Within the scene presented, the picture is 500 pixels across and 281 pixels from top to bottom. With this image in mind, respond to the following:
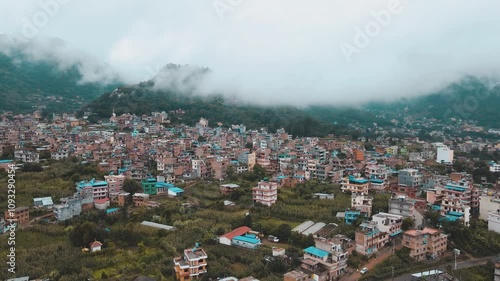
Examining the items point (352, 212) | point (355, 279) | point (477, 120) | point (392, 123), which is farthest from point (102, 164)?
point (477, 120)

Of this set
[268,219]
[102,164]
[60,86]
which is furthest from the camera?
[60,86]

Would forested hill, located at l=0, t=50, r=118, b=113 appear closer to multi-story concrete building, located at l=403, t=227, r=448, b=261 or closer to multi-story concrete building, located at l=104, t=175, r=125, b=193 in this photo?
multi-story concrete building, located at l=104, t=175, r=125, b=193

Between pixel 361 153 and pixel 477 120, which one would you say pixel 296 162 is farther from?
pixel 477 120

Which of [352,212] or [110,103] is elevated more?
[110,103]

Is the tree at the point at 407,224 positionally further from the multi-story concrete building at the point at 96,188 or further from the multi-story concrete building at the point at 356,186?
the multi-story concrete building at the point at 96,188

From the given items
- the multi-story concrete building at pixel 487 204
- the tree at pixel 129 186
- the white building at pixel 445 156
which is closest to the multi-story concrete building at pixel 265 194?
the tree at pixel 129 186

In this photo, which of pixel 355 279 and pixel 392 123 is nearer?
pixel 355 279

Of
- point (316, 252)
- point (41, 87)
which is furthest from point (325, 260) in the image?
point (41, 87)

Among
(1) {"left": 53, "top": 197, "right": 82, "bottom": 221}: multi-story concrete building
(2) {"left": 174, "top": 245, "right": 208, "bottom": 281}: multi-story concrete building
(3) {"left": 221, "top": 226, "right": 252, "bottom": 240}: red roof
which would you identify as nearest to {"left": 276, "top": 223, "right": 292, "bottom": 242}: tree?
(3) {"left": 221, "top": 226, "right": 252, "bottom": 240}: red roof
